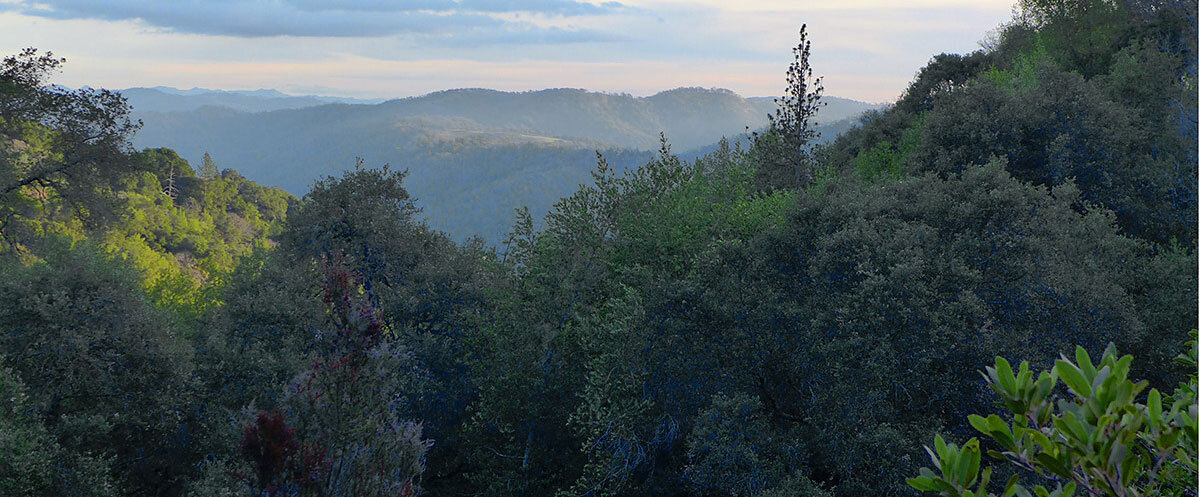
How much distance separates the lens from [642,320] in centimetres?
1683

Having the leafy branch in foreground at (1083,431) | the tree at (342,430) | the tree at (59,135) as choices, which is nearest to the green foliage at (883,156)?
the tree at (342,430)

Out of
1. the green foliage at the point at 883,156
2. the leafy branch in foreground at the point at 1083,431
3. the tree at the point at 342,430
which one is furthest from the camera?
the green foliage at the point at 883,156

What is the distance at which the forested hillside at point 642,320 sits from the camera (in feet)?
40.4

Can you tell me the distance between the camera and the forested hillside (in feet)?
40.4

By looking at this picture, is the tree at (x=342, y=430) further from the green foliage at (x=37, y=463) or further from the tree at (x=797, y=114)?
the tree at (x=797, y=114)

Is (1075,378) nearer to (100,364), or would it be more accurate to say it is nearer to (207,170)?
(100,364)

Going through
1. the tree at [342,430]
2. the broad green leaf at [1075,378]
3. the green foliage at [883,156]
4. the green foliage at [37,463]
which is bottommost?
the green foliage at [37,463]

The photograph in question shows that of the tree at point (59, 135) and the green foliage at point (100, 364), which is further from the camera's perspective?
the tree at point (59, 135)

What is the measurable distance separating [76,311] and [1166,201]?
97.2ft

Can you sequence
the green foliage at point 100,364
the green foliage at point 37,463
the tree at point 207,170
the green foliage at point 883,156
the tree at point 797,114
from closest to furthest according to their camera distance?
the green foliage at point 37,463
the green foliage at point 100,364
the tree at point 797,114
the green foliage at point 883,156
the tree at point 207,170

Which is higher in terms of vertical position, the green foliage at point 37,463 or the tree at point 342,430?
the tree at point 342,430

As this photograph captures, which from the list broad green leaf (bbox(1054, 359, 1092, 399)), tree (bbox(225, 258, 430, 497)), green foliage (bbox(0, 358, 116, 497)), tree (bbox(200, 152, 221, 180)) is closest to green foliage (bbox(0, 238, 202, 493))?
green foliage (bbox(0, 358, 116, 497))

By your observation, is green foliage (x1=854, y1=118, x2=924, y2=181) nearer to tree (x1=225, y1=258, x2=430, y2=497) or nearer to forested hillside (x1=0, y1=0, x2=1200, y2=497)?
forested hillside (x1=0, y1=0, x2=1200, y2=497)

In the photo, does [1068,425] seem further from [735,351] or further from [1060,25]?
[1060,25]
